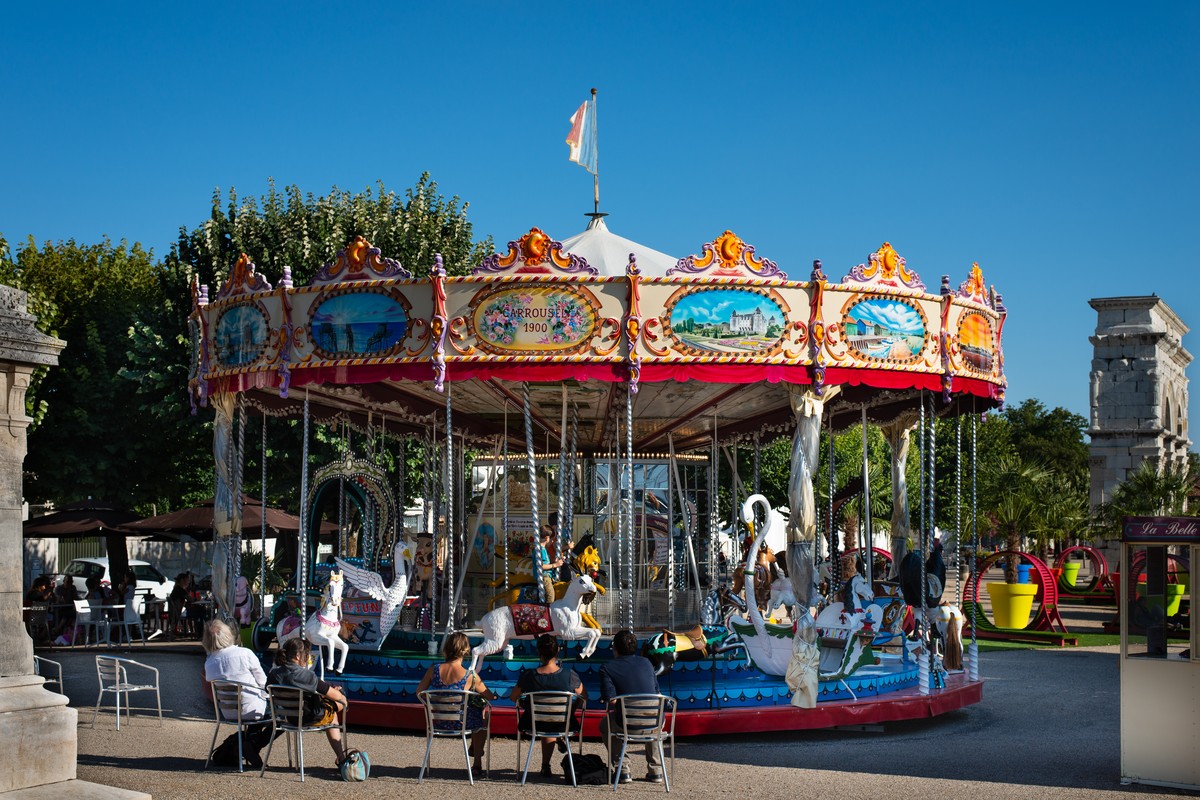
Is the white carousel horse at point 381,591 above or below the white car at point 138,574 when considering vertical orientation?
above

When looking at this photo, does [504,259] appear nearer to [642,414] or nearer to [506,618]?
[506,618]

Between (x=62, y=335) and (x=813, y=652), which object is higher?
(x=62, y=335)

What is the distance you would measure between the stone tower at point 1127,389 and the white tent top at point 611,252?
31.0 metres

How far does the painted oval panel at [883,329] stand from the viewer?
44.6 ft

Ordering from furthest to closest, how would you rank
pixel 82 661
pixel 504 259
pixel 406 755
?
pixel 82 661, pixel 504 259, pixel 406 755

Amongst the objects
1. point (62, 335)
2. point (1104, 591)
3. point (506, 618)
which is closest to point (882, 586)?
point (506, 618)

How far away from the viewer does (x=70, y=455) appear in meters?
27.3

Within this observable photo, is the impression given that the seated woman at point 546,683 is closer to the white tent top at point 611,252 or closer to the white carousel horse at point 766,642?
the white carousel horse at point 766,642

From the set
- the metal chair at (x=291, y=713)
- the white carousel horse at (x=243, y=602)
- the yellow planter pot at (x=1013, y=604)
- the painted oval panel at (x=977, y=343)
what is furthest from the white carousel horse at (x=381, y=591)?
the yellow planter pot at (x=1013, y=604)

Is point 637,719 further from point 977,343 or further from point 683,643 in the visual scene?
point 977,343

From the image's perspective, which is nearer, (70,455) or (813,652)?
(813,652)

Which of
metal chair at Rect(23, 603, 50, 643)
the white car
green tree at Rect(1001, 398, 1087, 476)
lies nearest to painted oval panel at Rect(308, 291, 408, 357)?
metal chair at Rect(23, 603, 50, 643)

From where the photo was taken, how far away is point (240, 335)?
14656 millimetres

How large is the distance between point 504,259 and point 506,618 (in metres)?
3.67
